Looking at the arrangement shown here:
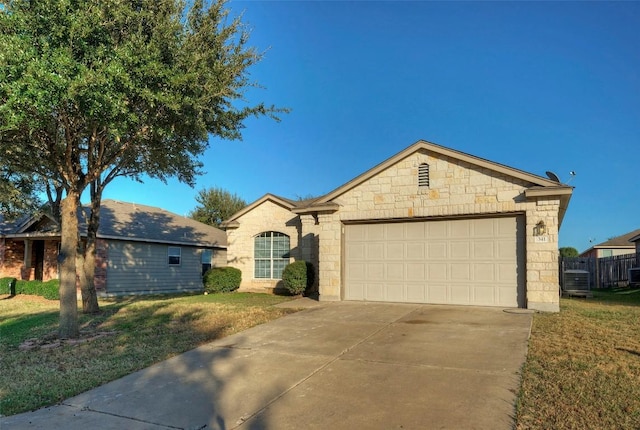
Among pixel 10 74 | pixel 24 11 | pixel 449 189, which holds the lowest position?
pixel 449 189

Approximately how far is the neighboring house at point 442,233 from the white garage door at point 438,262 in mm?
27

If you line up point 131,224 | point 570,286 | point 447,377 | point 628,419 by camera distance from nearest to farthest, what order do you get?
point 628,419 < point 447,377 < point 570,286 < point 131,224

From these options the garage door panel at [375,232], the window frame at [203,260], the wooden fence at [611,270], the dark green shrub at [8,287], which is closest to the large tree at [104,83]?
the garage door panel at [375,232]

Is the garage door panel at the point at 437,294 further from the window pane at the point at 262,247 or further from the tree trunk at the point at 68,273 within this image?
the tree trunk at the point at 68,273

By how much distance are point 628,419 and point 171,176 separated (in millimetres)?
13023

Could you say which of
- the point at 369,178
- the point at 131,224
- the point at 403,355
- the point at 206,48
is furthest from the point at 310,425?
the point at 131,224

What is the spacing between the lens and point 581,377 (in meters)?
5.46

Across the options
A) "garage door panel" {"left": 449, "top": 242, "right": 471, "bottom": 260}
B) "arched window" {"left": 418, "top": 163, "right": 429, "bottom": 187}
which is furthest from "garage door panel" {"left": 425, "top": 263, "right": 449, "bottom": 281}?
"arched window" {"left": 418, "top": 163, "right": 429, "bottom": 187}

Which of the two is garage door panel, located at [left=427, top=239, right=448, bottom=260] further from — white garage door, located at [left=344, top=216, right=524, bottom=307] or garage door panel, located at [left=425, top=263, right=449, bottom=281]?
garage door panel, located at [left=425, top=263, right=449, bottom=281]

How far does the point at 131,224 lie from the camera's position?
23.2m

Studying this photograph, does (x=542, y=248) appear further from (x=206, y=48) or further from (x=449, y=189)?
(x=206, y=48)

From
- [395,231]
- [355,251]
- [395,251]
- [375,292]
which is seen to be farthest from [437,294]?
[355,251]

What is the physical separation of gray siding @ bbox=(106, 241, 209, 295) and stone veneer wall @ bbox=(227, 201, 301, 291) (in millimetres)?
5317

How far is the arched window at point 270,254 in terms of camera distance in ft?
63.0
